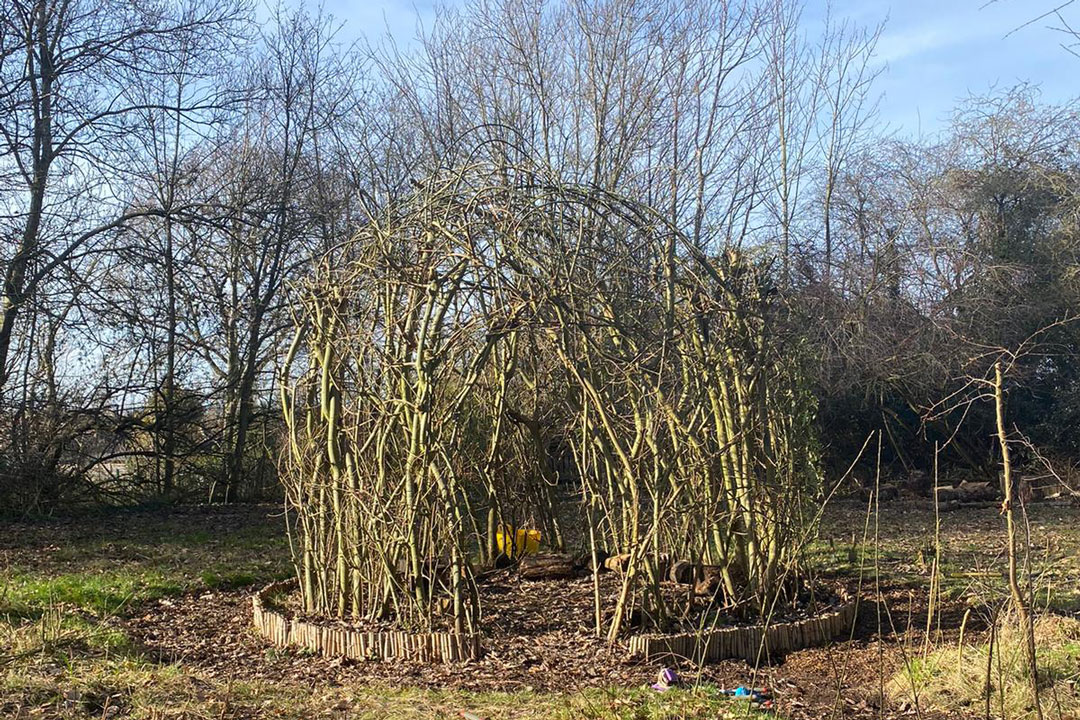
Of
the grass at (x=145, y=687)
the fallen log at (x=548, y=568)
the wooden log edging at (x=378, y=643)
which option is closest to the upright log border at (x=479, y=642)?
the wooden log edging at (x=378, y=643)

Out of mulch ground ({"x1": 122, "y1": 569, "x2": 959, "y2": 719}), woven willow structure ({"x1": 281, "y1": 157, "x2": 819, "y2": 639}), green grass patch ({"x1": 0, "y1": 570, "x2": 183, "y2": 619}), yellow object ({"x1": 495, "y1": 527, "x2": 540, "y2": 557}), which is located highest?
woven willow structure ({"x1": 281, "y1": 157, "x2": 819, "y2": 639})

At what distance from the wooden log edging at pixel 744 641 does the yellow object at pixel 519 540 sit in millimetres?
2634

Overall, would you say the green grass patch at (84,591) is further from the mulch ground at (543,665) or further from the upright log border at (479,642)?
the upright log border at (479,642)

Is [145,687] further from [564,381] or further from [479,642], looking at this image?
[564,381]

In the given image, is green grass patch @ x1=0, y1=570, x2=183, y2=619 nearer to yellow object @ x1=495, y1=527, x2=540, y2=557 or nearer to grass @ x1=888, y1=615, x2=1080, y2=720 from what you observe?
yellow object @ x1=495, y1=527, x2=540, y2=557

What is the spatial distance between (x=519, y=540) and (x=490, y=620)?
2.08 meters

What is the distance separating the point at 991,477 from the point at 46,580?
1382cm

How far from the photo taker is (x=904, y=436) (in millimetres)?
16609

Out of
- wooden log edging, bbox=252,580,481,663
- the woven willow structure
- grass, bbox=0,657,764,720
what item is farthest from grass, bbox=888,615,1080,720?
wooden log edging, bbox=252,580,481,663

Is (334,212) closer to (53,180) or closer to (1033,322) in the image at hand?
(53,180)

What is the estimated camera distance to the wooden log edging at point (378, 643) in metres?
5.08

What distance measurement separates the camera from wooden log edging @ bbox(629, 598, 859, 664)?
5.06 m

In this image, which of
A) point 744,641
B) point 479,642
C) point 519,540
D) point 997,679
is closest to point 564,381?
point 479,642

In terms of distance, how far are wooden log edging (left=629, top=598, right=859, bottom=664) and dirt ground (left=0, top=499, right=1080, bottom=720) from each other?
0.10m
